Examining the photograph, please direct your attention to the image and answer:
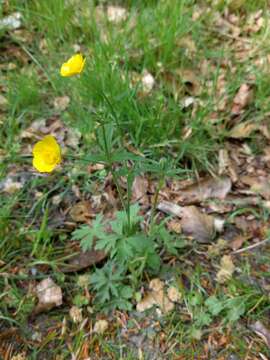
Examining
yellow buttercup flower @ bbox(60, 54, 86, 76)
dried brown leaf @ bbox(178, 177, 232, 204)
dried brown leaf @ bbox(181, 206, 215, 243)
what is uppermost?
yellow buttercup flower @ bbox(60, 54, 86, 76)

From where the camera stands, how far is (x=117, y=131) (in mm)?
2113

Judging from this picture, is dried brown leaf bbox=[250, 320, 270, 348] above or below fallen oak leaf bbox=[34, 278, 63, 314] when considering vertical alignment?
below

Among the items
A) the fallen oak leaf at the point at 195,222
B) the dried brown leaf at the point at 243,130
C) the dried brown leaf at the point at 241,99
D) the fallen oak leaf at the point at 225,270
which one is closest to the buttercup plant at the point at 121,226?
the fallen oak leaf at the point at 195,222

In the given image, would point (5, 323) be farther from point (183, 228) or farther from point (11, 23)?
point (11, 23)

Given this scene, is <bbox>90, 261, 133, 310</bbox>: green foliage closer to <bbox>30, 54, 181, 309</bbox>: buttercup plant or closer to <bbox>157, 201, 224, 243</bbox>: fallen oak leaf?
<bbox>30, 54, 181, 309</bbox>: buttercup plant

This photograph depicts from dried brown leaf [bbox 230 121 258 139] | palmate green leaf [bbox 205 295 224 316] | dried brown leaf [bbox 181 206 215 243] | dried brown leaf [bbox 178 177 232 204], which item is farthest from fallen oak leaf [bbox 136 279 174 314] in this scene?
dried brown leaf [bbox 230 121 258 139]

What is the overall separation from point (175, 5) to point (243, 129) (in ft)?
2.63

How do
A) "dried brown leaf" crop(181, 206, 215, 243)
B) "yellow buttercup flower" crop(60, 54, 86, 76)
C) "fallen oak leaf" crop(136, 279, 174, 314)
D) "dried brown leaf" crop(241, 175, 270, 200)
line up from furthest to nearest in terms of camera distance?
"dried brown leaf" crop(241, 175, 270, 200) < "dried brown leaf" crop(181, 206, 215, 243) < "fallen oak leaf" crop(136, 279, 174, 314) < "yellow buttercup flower" crop(60, 54, 86, 76)

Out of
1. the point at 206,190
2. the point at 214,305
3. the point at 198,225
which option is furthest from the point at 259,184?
the point at 214,305

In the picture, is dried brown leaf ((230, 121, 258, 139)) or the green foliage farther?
dried brown leaf ((230, 121, 258, 139))

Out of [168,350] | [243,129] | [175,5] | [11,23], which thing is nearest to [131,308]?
[168,350]

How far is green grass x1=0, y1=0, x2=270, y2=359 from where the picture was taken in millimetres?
1706

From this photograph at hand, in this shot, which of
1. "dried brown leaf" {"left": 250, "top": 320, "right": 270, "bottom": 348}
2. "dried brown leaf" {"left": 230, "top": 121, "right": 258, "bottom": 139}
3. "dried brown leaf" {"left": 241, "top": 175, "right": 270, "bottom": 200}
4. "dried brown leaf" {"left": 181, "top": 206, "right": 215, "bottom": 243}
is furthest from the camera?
"dried brown leaf" {"left": 230, "top": 121, "right": 258, "bottom": 139}

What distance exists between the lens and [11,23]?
8.81 ft
